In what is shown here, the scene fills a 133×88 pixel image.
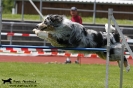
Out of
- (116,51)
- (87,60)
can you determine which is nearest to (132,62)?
(87,60)

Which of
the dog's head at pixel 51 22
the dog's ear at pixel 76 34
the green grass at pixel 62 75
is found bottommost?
the green grass at pixel 62 75

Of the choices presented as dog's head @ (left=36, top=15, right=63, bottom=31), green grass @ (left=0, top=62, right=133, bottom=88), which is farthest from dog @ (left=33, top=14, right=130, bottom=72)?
green grass @ (left=0, top=62, right=133, bottom=88)

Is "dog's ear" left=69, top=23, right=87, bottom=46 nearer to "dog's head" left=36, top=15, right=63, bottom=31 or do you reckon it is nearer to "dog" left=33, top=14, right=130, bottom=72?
"dog" left=33, top=14, right=130, bottom=72

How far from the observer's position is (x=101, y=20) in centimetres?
2284

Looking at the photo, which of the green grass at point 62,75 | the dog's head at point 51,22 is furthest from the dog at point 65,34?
the green grass at point 62,75

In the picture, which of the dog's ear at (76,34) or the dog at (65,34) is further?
the dog's ear at (76,34)

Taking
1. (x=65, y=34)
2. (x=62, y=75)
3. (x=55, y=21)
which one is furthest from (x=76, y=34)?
(x=62, y=75)

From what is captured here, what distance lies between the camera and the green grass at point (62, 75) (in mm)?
11562

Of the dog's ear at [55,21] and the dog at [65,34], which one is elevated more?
the dog's ear at [55,21]

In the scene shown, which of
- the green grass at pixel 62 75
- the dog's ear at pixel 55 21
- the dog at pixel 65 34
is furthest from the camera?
the green grass at pixel 62 75

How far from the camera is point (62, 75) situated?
44.0 feet

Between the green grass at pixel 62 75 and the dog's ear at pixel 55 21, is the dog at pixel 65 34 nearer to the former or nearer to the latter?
the dog's ear at pixel 55 21

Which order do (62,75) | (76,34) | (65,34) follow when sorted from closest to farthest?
(65,34), (76,34), (62,75)

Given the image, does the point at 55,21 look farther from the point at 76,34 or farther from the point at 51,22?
the point at 76,34
